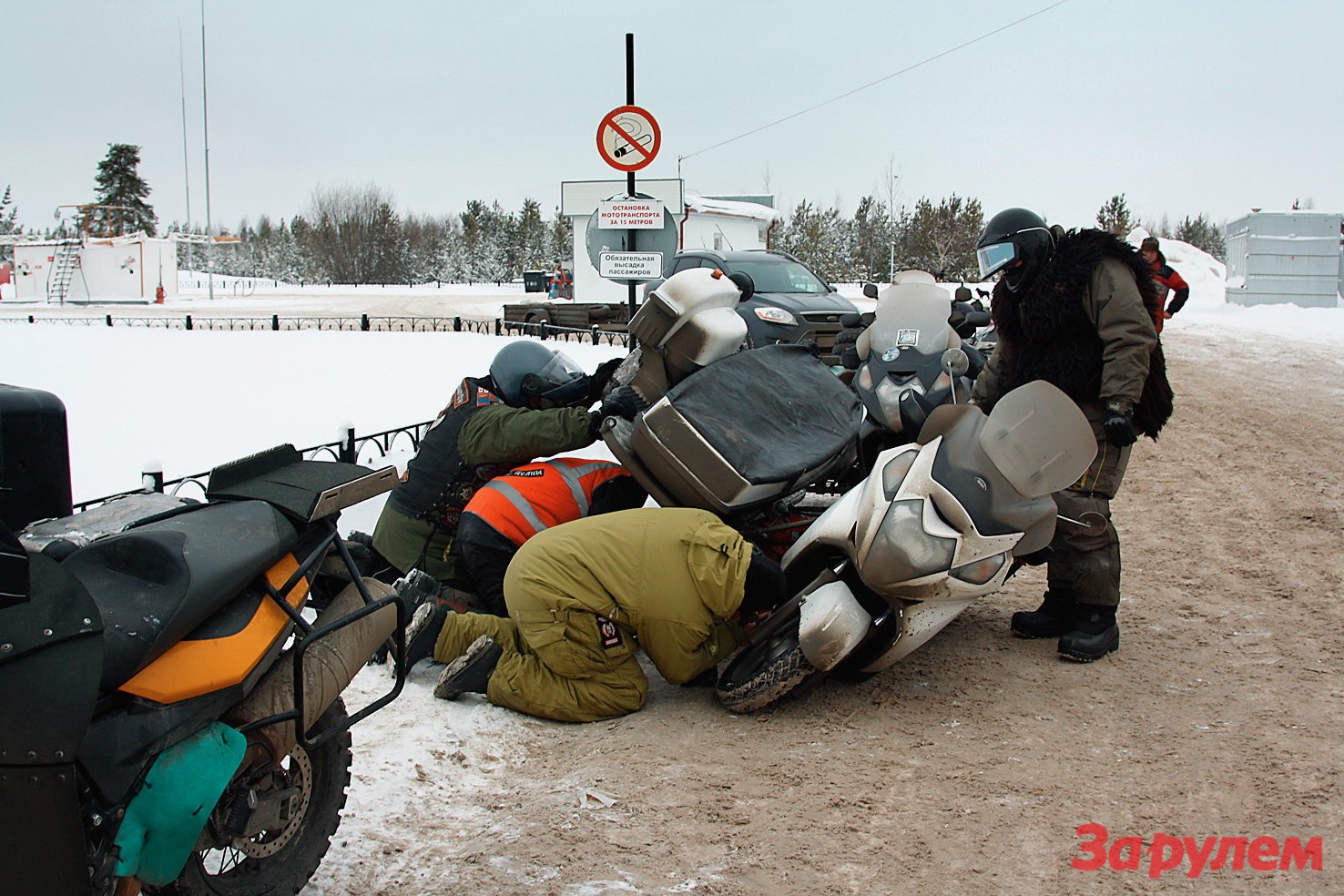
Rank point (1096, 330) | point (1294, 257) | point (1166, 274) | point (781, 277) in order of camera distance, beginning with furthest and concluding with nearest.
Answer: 1. point (1294, 257)
2. point (781, 277)
3. point (1166, 274)
4. point (1096, 330)

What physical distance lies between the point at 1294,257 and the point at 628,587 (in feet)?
80.6

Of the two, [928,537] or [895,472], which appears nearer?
[928,537]

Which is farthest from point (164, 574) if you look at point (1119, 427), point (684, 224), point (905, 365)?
point (684, 224)

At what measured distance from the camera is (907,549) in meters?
3.90

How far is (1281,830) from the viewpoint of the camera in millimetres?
3105

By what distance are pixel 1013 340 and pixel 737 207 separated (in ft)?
88.3

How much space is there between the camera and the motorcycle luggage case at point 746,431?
4.56 m

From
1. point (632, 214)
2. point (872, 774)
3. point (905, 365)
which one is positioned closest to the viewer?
point (872, 774)

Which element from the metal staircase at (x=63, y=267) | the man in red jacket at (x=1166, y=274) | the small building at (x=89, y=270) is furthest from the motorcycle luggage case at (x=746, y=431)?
the metal staircase at (x=63, y=267)

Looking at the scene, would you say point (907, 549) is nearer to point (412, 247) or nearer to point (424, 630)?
point (424, 630)

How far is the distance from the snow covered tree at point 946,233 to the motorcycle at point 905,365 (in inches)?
1652

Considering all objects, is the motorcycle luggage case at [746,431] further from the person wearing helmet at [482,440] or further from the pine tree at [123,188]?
the pine tree at [123,188]

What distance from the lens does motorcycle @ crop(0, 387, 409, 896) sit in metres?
2.03

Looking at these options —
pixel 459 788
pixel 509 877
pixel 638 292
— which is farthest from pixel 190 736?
pixel 638 292
